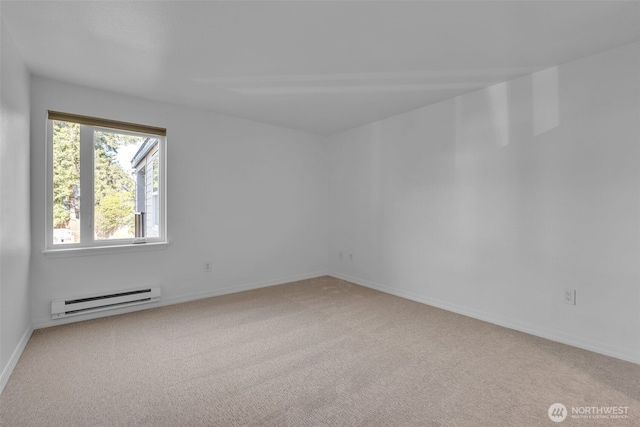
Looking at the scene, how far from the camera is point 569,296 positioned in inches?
104

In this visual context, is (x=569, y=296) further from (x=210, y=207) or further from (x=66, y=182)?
(x=66, y=182)

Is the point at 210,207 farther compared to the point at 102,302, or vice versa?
the point at 210,207

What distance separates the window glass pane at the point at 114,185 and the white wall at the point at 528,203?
3110 mm

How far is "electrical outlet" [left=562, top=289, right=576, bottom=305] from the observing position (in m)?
2.63

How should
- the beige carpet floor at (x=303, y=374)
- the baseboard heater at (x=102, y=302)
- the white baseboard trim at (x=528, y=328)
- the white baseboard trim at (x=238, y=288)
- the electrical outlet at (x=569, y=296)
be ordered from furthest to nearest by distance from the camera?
the white baseboard trim at (x=238, y=288) < the baseboard heater at (x=102, y=302) < the electrical outlet at (x=569, y=296) < the white baseboard trim at (x=528, y=328) < the beige carpet floor at (x=303, y=374)

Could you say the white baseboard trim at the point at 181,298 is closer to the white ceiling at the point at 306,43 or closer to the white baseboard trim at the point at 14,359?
the white baseboard trim at the point at 14,359

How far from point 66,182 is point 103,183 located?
1.01ft

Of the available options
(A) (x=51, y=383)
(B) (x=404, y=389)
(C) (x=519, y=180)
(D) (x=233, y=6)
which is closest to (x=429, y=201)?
(C) (x=519, y=180)

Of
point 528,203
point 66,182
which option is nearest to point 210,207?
point 66,182

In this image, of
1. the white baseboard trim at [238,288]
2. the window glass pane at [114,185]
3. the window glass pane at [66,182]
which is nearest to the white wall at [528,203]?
the white baseboard trim at [238,288]

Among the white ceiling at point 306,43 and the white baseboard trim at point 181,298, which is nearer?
the white ceiling at point 306,43

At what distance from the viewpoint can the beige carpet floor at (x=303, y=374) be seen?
5.66 feet

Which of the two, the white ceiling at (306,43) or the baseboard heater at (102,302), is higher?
the white ceiling at (306,43)

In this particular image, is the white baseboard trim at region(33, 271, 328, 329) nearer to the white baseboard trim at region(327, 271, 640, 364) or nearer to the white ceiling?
the white baseboard trim at region(327, 271, 640, 364)
